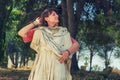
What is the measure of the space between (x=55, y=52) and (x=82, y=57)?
37.1 meters

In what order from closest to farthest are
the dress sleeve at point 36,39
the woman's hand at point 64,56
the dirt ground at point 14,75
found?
the woman's hand at point 64,56, the dress sleeve at point 36,39, the dirt ground at point 14,75

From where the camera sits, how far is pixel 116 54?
105 feet

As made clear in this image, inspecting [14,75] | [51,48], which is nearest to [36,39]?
[51,48]

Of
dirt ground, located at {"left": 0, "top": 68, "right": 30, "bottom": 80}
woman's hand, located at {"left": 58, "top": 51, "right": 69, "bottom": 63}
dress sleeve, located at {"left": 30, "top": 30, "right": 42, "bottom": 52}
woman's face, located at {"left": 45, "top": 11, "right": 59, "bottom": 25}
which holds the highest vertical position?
woman's face, located at {"left": 45, "top": 11, "right": 59, "bottom": 25}

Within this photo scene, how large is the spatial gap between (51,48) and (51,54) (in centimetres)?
7

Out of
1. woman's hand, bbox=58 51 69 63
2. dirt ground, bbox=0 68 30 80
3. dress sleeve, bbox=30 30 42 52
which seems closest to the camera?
woman's hand, bbox=58 51 69 63

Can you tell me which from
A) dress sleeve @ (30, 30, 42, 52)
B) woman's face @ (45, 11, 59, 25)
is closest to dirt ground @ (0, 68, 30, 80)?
dress sleeve @ (30, 30, 42, 52)

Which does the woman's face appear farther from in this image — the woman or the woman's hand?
the woman's hand

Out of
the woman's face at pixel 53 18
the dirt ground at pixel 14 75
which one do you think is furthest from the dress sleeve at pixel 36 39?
the dirt ground at pixel 14 75

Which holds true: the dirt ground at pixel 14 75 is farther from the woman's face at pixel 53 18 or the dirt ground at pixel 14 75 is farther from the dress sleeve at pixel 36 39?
the woman's face at pixel 53 18

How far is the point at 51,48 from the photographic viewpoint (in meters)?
4.70

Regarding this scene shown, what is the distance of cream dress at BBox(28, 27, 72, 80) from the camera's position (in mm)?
4711

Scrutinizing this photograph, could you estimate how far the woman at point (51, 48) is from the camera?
4.71 m

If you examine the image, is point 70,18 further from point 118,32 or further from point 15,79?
point 118,32
